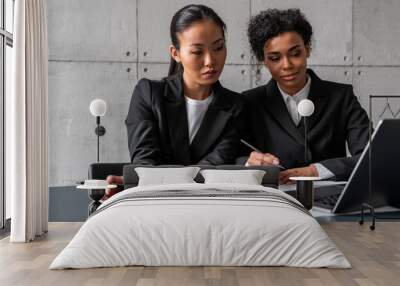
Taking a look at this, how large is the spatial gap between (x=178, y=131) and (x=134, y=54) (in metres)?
1.38

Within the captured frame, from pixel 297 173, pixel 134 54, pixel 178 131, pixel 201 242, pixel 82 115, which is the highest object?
pixel 134 54

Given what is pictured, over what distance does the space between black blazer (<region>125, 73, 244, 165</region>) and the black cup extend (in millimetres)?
813

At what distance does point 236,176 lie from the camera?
17.3 feet

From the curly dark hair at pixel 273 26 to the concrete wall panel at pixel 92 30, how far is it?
1394 millimetres

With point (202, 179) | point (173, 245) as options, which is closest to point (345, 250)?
point (173, 245)

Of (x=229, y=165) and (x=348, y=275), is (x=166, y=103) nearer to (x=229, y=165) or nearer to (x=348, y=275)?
(x=229, y=165)

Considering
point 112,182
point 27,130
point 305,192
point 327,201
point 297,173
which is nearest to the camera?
point 27,130

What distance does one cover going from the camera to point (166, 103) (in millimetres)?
6086

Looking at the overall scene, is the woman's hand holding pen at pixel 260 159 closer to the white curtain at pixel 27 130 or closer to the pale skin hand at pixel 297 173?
the pale skin hand at pixel 297 173

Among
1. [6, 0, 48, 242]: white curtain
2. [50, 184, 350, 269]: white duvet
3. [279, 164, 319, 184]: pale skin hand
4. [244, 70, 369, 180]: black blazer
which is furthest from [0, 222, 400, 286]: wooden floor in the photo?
[244, 70, 369, 180]: black blazer

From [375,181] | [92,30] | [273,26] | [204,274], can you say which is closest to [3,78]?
[92,30]

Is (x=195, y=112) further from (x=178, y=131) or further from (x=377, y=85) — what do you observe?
(x=377, y=85)

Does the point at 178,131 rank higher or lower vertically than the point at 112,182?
higher

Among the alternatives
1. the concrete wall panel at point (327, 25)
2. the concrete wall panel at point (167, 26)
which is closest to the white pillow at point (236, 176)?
the concrete wall panel at point (167, 26)
